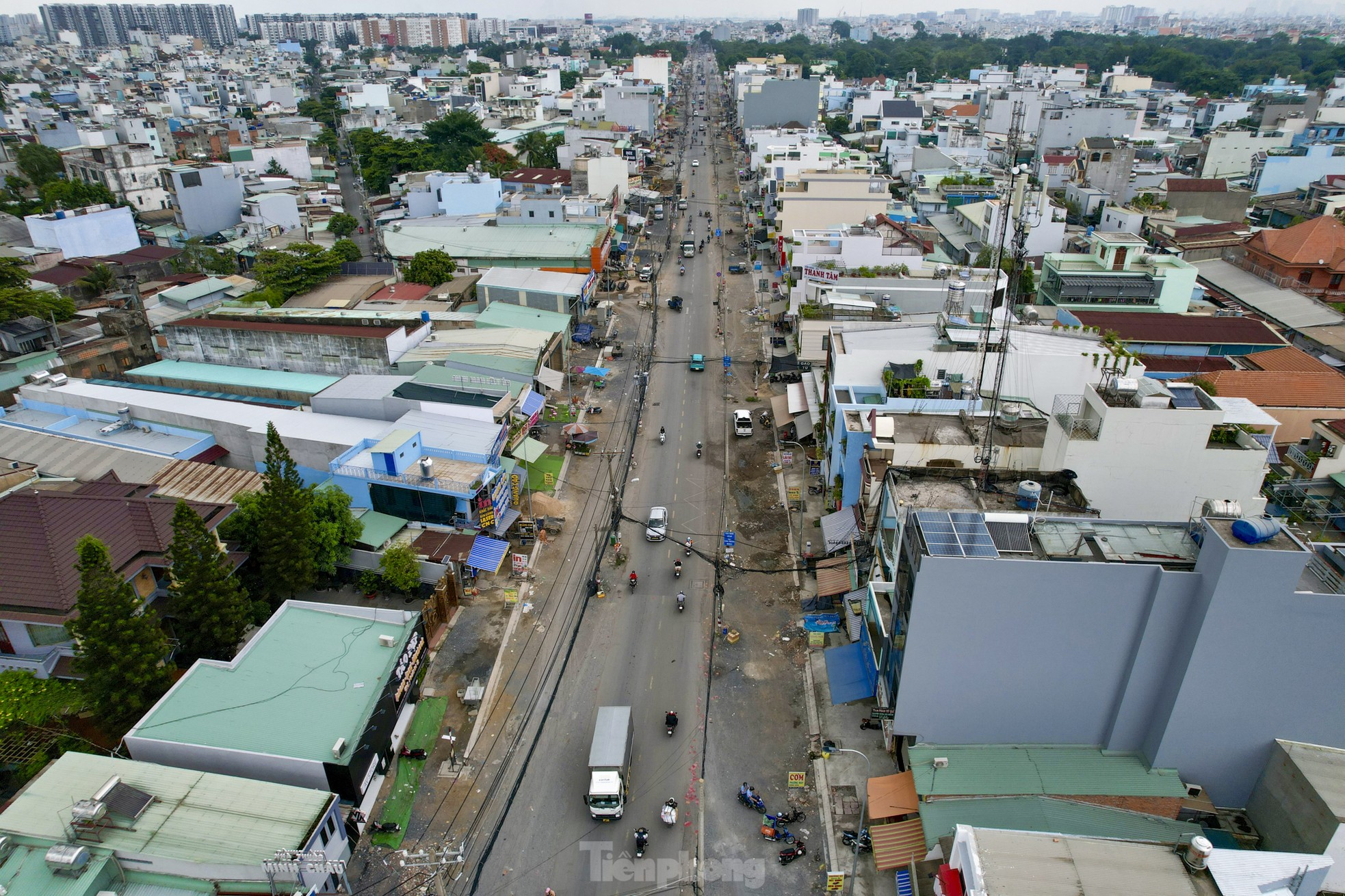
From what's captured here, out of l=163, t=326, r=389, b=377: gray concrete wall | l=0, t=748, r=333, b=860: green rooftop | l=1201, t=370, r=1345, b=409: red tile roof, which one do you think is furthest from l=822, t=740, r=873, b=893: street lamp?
l=163, t=326, r=389, b=377: gray concrete wall

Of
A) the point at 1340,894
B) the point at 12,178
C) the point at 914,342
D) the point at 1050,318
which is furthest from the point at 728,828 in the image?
the point at 12,178

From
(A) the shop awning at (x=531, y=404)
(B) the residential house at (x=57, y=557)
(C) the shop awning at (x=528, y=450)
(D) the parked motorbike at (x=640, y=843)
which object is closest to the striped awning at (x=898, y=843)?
(D) the parked motorbike at (x=640, y=843)

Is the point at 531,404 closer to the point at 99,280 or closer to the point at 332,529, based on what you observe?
the point at 332,529

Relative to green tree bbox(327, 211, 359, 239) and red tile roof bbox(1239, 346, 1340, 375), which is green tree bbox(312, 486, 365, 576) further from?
green tree bbox(327, 211, 359, 239)

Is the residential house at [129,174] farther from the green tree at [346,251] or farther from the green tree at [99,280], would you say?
the green tree at [346,251]

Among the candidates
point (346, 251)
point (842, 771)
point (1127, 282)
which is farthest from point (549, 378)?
point (1127, 282)
